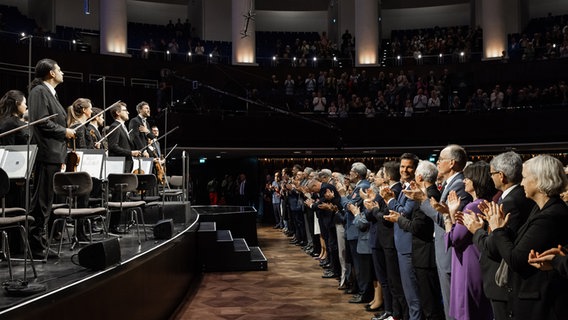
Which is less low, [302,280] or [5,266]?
[5,266]

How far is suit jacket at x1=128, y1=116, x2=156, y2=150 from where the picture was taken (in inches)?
304

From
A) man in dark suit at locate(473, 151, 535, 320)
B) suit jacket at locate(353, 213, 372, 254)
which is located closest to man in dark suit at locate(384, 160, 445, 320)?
man in dark suit at locate(473, 151, 535, 320)

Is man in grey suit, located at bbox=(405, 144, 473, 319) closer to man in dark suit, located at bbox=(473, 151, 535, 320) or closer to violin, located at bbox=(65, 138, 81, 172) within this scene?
man in dark suit, located at bbox=(473, 151, 535, 320)

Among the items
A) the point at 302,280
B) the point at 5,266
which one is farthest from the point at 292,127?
the point at 5,266

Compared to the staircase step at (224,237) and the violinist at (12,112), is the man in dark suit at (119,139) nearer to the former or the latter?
the violinist at (12,112)

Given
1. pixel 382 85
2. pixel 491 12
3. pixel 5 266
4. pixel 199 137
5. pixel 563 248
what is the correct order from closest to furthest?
1. pixel 563 248
2. pixel 5 266
3. pixel 199 137
4. pixel 382 85
5. pixel 491 12

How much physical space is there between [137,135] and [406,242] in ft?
13.6

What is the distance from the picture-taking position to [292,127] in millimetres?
17594

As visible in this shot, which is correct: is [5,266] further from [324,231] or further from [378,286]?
[324,231]

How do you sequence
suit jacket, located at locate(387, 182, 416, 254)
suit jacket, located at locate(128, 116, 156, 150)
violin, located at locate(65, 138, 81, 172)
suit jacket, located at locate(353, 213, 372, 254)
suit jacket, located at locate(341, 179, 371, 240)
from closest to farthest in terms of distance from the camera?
suit jacket, located at locate(387, 182, 416, 254), violin, located at locate(65, 138, 81, 172), suit jacket, located at locate(353, 213, 372, 254), suit jacket, located at locate(341, 179, 371, 240), suit jacket, located at locate(128, 116, 156, 150)

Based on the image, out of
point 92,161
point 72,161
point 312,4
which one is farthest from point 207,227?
point 312,4

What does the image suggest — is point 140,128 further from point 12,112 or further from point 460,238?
point 460,238

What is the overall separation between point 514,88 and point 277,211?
7762mm

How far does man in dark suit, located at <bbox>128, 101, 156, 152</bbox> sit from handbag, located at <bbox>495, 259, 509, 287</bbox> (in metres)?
5.22
